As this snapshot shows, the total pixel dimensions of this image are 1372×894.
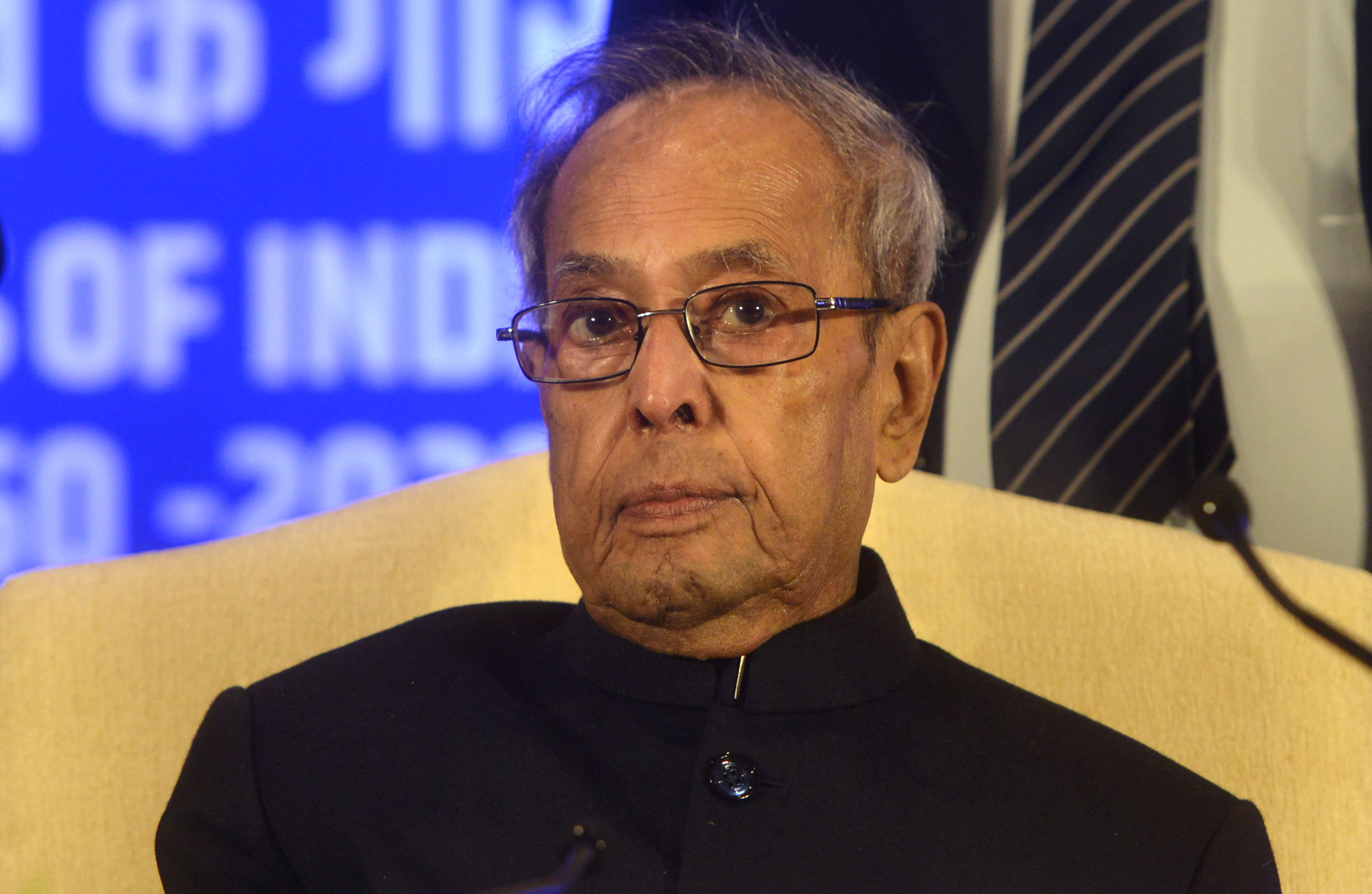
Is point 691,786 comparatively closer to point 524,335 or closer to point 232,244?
point 524,335

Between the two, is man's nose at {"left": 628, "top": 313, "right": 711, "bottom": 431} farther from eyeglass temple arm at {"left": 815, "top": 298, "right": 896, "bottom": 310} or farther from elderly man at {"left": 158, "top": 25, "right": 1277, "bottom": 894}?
eyeglass temple arm at {"left": 815, "top": 298, "right": 896, "bottom": 310}

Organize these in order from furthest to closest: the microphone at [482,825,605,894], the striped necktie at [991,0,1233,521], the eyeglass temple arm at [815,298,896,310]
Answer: the striped necktie at [991,0,1233,521], the eyeglass temple arm at [815,298,896,310], the microphone at [482,825,605,894]

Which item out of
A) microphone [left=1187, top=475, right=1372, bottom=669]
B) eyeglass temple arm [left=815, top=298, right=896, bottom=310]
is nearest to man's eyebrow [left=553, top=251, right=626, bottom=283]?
eyeglass temple arm [left=815, top=298, right=896, bottom=310]

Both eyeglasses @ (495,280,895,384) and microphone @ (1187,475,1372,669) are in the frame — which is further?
eyeglasses @ (495,280,895,384)

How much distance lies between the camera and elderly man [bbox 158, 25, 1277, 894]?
35.8 inches

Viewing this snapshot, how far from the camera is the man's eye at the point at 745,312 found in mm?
971

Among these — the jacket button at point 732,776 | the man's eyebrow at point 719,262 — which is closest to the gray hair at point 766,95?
the man's eyebrow at point 719,262

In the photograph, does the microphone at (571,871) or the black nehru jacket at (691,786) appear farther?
the black nehru jacket at (691,786)

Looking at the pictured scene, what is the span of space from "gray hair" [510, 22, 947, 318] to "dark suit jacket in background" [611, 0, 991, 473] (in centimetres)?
36

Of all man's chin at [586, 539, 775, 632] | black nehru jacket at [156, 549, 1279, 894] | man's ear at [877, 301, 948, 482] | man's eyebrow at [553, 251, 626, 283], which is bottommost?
black nehru jacket at [156, 549, 1279, 894]

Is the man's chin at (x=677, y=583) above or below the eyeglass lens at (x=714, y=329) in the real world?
below

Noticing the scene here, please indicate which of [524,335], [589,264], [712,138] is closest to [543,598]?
[524,335]

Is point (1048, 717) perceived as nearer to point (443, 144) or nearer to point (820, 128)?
point (820, 128)

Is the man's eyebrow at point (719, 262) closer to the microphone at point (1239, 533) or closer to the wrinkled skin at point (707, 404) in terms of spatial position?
the wrinkled skin at point (707, 404)
